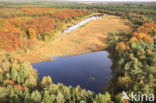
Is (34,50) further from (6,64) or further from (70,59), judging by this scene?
(6,64)

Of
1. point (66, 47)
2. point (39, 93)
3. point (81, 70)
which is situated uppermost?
point (66, 47)

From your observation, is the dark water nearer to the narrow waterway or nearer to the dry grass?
the narrow waterway

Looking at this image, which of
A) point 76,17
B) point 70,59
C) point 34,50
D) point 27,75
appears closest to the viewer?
point 27,75

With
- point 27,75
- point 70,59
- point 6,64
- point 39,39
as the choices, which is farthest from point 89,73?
point 39,39

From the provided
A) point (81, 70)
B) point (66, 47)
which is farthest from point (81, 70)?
point (66, 47)

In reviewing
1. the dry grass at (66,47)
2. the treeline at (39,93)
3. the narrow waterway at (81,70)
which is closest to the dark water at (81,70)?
the narrow waterway at (81,70)

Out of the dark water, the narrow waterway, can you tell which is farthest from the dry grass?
the dark water

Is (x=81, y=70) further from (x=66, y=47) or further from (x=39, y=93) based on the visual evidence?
(x=66, y=47)

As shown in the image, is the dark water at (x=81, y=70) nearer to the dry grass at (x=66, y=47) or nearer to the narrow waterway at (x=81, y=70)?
the narrow waterway at (x=81, y=70)
